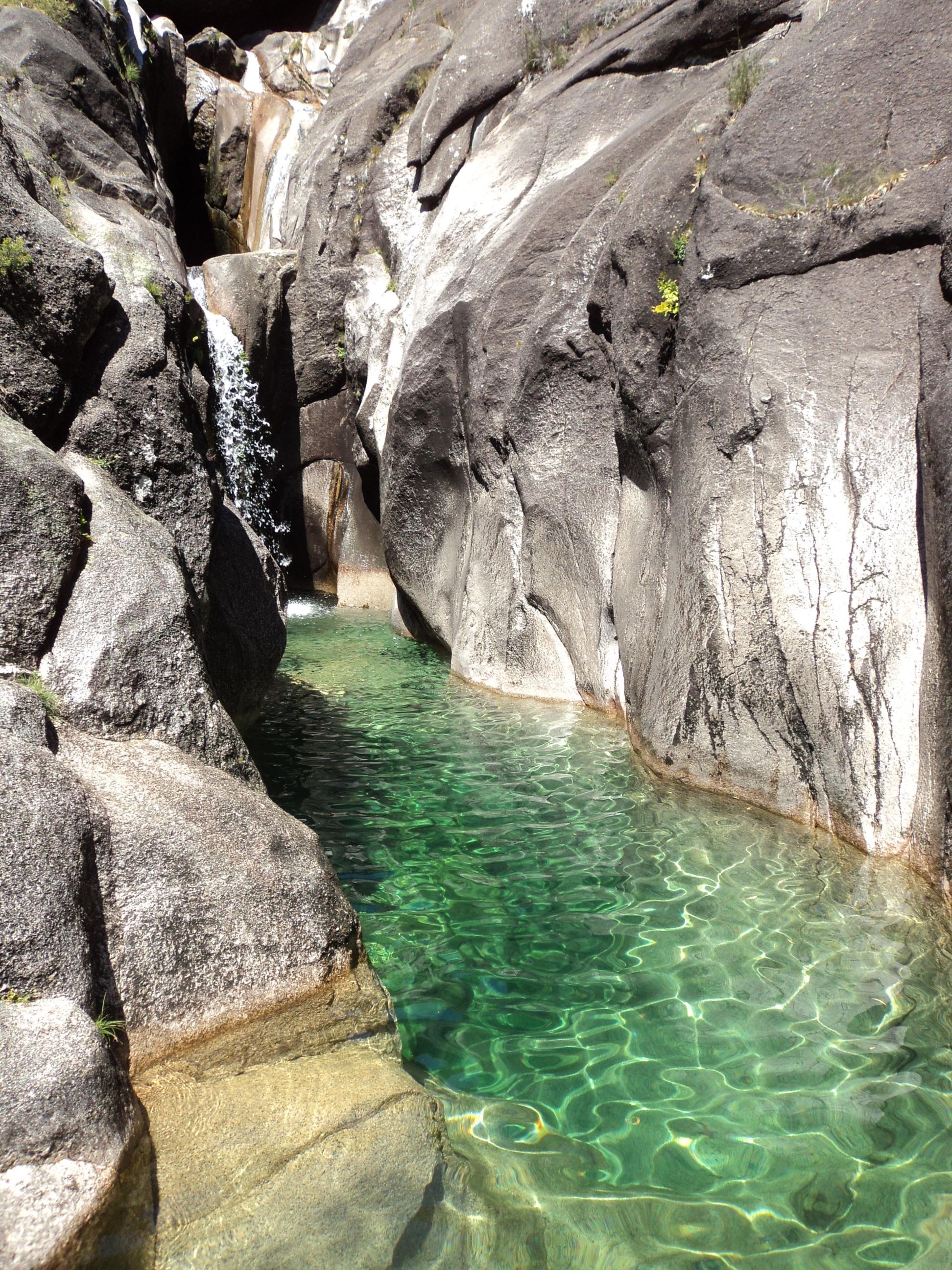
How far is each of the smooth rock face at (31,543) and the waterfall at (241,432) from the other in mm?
9501

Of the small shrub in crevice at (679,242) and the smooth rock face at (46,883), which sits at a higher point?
the small shrub in crevice at (679,242)

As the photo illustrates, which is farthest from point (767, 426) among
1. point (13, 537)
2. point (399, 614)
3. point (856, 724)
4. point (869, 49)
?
point (399, 614)

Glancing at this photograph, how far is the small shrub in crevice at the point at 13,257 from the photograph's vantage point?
15.6 ft

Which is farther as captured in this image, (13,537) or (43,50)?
(43,50)

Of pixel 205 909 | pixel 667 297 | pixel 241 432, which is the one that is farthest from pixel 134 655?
pixel 241 432

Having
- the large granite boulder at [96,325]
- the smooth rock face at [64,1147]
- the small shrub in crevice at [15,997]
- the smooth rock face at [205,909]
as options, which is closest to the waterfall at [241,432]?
the large granite boulder at [96,325]

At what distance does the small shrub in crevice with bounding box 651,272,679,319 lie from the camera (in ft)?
22.9

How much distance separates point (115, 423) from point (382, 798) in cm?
282

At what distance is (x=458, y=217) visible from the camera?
10.7 m

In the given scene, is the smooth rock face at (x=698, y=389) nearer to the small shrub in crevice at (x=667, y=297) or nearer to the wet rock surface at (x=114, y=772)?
the small shrub in crevice at (x=667, y=297)

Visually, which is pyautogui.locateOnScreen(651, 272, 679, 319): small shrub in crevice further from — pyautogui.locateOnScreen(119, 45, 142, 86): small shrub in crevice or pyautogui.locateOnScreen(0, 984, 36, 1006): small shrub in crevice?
pyautogui.locateOnScreen(119, 45, 142, 86): small shrub in crevice

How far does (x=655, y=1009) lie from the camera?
3.83m

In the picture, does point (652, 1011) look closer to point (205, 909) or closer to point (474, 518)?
point (205, 909)

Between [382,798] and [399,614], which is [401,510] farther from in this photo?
[382,798]
